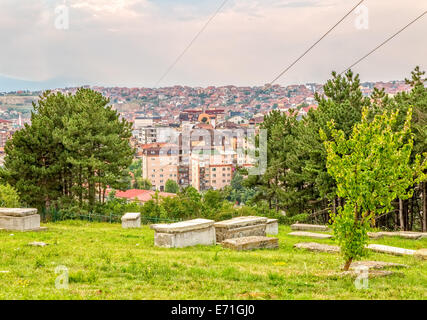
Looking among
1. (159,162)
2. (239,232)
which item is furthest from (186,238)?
(159,162)

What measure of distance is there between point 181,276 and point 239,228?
23.0 feet

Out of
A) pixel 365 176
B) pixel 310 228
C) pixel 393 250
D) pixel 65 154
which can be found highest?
pixel 65 154

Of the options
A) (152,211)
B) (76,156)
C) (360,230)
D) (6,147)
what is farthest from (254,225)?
(6,147)

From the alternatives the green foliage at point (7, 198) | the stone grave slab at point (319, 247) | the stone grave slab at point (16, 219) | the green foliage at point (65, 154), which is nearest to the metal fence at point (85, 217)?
the green foliage at point (65, 154)

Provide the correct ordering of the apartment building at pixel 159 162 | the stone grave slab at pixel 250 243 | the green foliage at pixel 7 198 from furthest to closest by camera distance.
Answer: the apartment building at pixel 159 162 → the green foliage at pixel 7 198 → the stone grave slab at pixel 250 243

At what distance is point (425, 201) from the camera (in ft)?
80.6

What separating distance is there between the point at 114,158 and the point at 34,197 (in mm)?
4879

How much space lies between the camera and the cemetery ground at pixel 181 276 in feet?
22.3

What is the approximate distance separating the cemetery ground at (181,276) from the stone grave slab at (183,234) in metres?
0.48

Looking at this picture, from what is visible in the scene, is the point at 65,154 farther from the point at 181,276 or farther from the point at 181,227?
the point at 181,276

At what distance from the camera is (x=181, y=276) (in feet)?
27.0

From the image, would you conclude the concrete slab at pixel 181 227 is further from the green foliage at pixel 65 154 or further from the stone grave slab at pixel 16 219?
the green foliage at pixel 65 154

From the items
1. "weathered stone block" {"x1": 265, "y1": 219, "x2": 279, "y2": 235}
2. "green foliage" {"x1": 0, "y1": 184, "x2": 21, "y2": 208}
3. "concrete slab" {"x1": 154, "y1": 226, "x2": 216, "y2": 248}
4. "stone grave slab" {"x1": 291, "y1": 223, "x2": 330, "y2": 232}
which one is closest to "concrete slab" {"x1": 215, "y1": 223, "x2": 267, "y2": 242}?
"concrete slab" {"x1": 154, "y1": 226, "x2": 216, "y2": 248}
